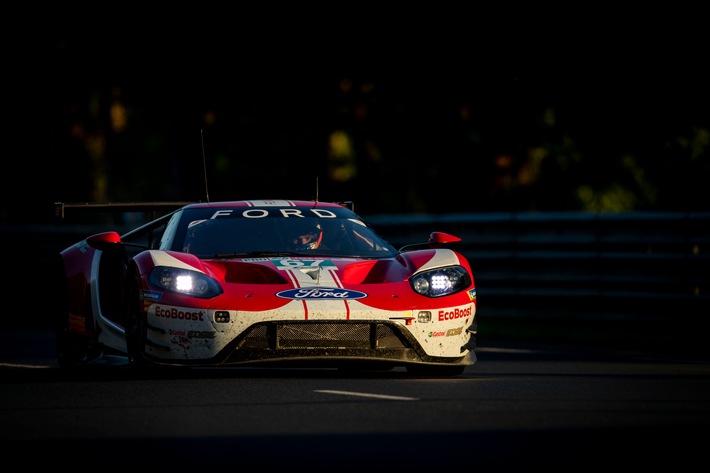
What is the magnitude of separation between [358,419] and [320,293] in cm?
213

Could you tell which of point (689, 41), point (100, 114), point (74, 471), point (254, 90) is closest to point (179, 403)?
point (74, 471)

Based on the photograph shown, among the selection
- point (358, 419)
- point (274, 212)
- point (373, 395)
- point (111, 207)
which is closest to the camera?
point (358, 419)

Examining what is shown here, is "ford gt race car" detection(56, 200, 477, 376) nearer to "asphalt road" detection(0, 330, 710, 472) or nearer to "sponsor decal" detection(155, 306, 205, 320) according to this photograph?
"sponsor decal" detection(155, 306, 205, 320)

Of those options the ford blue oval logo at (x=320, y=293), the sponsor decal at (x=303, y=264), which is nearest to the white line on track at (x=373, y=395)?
the ford blue oval logo at (x=320, y=293)

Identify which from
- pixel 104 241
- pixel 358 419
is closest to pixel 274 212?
pixel 104 241

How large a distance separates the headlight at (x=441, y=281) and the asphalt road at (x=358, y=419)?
54 cm

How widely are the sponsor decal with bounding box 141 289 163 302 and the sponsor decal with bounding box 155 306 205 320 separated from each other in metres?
0.06

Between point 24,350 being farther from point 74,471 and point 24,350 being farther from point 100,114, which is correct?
point 100,114

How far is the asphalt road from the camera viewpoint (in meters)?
6.54

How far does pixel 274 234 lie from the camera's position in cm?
1101

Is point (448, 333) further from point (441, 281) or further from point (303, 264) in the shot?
point (303, 264)

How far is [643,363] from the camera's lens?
12.2m

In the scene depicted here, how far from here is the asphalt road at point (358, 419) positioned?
21.4 feet

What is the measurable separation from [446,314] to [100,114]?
27216mm
